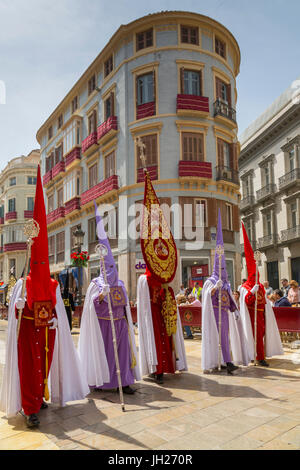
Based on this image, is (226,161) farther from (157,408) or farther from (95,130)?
(157,408)

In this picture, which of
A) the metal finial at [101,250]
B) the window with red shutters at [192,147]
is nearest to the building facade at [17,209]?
the window with red shutters at [192,147]

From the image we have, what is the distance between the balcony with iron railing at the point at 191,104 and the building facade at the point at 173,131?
5 centimetres

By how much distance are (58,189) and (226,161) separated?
13937 mm

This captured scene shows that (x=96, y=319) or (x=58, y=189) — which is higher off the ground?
(x=58, y=189)

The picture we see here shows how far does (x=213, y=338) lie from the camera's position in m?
6.83

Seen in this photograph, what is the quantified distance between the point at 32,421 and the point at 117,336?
1731 millimetres

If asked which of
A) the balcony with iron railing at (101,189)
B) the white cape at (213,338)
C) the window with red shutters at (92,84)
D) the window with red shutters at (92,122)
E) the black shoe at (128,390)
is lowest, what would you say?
the black shoe at (128,390)

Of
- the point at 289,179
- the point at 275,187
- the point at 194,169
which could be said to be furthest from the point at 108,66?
the point at 275,187

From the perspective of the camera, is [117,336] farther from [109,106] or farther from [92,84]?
[92,84]

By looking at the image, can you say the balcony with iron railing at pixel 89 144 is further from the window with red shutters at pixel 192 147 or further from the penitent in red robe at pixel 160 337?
the penitent in red robe at pixel 160 337

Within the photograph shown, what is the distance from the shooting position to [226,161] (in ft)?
72.6

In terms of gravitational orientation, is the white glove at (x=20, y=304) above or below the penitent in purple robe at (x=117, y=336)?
above

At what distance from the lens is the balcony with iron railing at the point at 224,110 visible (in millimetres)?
21228
